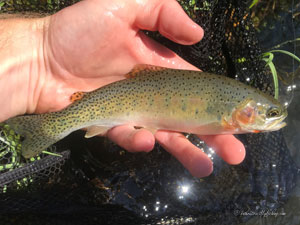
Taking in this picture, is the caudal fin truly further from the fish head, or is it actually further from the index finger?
the fish head


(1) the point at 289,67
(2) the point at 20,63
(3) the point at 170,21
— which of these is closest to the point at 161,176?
(3) the point at 170,21

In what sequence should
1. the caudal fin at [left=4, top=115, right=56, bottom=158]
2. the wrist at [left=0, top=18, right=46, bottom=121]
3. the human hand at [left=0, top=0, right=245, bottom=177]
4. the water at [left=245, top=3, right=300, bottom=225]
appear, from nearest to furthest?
the human hand at [left=0, top=0, right=245, bottom=177] < the caudal fin at [left=4, top=115, right=56, bottom=158] < the wrist at [left=0, top=18, right=46, bottom=121] < the water at [left=245, top=3, right=300, bottom=225]

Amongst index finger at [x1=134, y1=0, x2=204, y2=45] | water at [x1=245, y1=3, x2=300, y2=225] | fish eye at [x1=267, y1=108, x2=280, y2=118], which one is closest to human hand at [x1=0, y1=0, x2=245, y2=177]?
index finger at [x1=134, y1=0, x2=204, y2=45]

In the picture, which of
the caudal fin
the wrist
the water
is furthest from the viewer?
the water

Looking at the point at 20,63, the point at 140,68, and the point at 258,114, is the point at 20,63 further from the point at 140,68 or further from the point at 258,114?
the point at 258,114

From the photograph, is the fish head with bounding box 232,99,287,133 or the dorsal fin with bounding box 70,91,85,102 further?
the dorsal fin with bounding box 70,91,85,102
